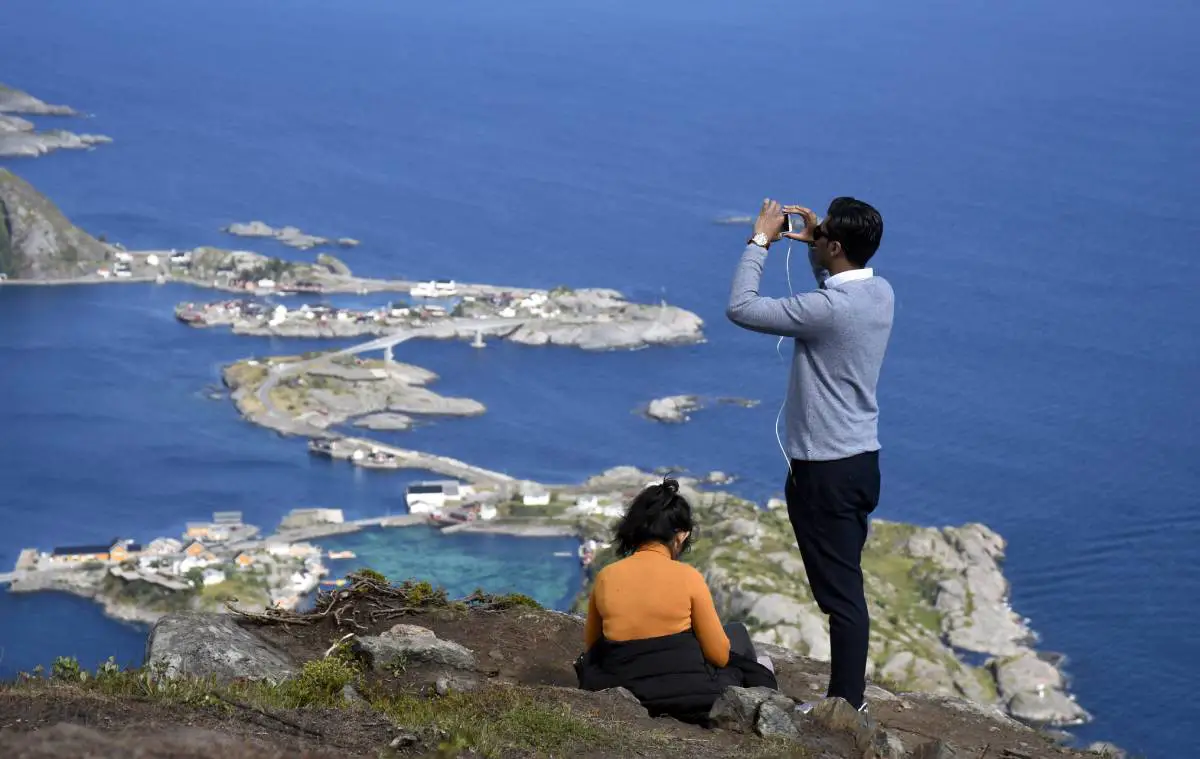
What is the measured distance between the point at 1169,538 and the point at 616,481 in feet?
59.9

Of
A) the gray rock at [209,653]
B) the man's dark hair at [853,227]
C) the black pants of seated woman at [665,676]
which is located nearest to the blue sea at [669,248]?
the gray rock at [209,653]

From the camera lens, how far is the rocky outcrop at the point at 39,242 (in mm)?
79375

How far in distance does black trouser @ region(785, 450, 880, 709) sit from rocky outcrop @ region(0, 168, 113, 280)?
79.4 metres

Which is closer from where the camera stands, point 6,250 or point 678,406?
point 678,406

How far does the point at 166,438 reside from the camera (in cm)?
5744

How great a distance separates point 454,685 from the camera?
15.7 feet

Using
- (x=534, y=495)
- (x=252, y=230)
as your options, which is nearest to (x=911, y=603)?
(x=534, y=495)

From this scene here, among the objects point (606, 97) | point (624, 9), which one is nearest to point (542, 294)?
point (606, 97)

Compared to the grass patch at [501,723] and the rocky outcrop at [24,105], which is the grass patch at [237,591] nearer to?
the grass patch at [501,723]

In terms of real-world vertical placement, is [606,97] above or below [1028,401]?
above

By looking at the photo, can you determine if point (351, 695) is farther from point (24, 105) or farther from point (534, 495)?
point (24, 105)

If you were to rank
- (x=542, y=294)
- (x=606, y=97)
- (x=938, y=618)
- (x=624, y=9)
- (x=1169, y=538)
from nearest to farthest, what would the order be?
(x=938, y=618) → (x=1169, y=538) → (x=542, y=294) → (x=606, y=97) → (x=624, y=9)

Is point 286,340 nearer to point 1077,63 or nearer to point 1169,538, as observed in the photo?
point 1169,538

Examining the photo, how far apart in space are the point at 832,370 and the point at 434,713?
1548mm
